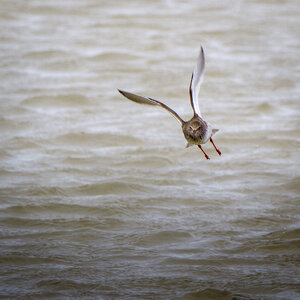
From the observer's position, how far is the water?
724 cm

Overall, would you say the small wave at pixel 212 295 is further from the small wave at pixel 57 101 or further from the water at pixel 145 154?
the small wave at pixel 57 101

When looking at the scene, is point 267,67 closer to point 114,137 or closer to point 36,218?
point 114,137

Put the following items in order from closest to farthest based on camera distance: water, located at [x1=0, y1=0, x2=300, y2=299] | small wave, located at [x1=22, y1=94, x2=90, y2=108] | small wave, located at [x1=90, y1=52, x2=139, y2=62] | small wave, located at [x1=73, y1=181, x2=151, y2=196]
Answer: water, located at [x1=0, y1=0, x2=300, y2=299], small wave, located at [x1=73, y1=181, x2=151, y2=196], small wave, located at [x1=22, y1=94, x2=90, y2=108], small wave, located at [x1=90, y1=52, x2=139, y2=62]

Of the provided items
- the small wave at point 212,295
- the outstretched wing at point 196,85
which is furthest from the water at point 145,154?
the outstretched wing at point 196,85

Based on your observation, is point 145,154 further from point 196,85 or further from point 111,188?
point 196,85

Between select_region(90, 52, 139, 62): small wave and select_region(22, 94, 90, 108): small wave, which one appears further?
select_region(90, 52, 139, 62): small wave

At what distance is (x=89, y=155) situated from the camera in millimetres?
10977

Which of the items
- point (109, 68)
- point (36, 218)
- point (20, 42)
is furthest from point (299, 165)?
point (20, 42)

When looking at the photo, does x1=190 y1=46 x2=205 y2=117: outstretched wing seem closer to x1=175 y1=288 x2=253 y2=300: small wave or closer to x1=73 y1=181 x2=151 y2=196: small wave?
x1=175 y1=288 x2=253 y2=300: small wave

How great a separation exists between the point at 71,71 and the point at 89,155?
4211 mm

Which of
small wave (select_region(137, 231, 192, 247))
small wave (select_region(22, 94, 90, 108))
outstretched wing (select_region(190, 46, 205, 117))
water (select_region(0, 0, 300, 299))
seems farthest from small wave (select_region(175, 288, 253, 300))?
small wave (select_region(22, 94, 90, 108))

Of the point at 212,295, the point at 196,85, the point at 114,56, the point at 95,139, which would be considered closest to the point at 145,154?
the point at 95,139

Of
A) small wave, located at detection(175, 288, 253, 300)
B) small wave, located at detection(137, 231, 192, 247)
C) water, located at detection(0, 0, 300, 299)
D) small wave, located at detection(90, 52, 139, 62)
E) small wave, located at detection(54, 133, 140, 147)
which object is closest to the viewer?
small wave, located at detection(175, 288, 253, 300)

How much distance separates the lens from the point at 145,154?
1090 cm
